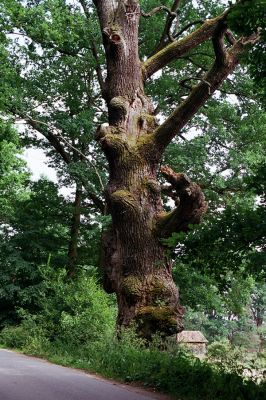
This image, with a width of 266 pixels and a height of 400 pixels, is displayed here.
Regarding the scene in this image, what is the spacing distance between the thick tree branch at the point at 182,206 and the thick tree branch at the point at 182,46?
14.5 ft

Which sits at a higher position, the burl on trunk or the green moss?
the burl on trunk

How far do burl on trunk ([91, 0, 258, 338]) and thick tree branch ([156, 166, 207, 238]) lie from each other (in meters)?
0.02

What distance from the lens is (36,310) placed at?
21703 mm

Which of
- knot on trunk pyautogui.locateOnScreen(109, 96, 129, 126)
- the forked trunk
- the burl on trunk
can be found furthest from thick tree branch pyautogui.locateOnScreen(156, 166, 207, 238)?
knot on trunk pyautogui.locateOnScreen(109, 96, 129, 126)

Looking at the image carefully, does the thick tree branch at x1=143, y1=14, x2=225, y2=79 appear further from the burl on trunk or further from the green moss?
the green moss

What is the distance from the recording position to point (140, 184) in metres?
11.0

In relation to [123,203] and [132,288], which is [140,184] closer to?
[123,203]

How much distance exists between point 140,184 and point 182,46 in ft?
14.2

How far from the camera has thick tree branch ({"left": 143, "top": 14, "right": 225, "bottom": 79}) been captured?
12.6 meters

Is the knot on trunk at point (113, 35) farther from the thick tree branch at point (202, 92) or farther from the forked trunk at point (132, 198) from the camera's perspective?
the thick tree branch at point (202, 92)

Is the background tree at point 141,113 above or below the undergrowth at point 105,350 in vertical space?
above

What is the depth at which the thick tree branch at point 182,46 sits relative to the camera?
12570 millimetres

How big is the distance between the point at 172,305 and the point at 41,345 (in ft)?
21.6

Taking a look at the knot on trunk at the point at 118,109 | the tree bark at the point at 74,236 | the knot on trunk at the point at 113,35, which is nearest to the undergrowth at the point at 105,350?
the tree bark at the point at 74,236
